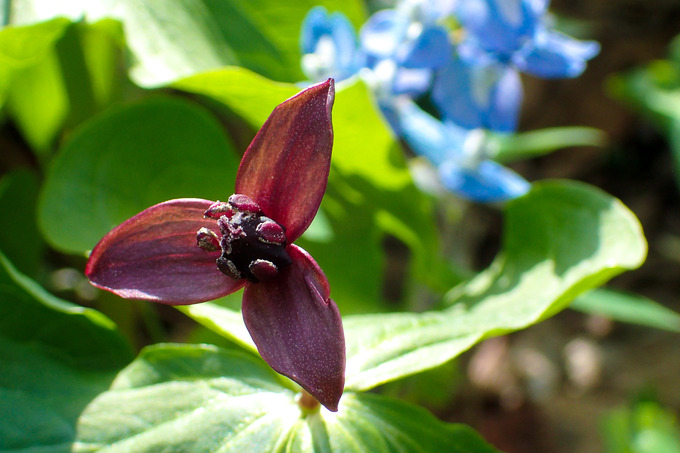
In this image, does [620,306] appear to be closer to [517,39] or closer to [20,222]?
[517,39]

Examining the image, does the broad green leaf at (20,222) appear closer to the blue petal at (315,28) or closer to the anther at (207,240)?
the blue petal at (315,28)

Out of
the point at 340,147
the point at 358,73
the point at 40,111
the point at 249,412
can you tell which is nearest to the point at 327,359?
the point at 249,412

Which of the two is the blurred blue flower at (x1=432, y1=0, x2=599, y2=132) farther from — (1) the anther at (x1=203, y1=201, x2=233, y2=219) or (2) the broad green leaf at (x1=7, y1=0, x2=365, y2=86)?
(1) the anther at (x1=203, y1=201, x2=233, y2=219)

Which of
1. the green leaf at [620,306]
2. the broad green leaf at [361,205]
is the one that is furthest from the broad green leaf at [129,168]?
the green leaf at [620,306]

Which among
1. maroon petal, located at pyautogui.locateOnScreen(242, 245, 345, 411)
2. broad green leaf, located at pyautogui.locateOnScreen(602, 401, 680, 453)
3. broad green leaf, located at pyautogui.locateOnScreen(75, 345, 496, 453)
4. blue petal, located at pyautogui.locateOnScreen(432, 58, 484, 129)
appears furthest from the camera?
broad green leaf, located at pyautogui.locateOnScreen(602, 401, 680, 453)

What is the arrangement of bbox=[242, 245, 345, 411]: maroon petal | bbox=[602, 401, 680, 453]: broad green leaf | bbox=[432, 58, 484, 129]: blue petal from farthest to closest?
bbox=[602, 401, 680, 453]: broad green leaf, bbox=[432, 58, 484, 129]: blue petal, bbox=[242, 245, 345, 411]: maroon petal

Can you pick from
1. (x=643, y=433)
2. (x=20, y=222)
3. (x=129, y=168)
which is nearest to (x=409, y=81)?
(x=129, y=168)

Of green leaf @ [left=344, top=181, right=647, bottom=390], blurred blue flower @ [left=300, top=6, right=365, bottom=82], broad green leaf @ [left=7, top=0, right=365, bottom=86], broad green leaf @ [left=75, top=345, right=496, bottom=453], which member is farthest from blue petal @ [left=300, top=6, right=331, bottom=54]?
broad green leaf @ [left=75, top=345, right=496, bottom=453]
